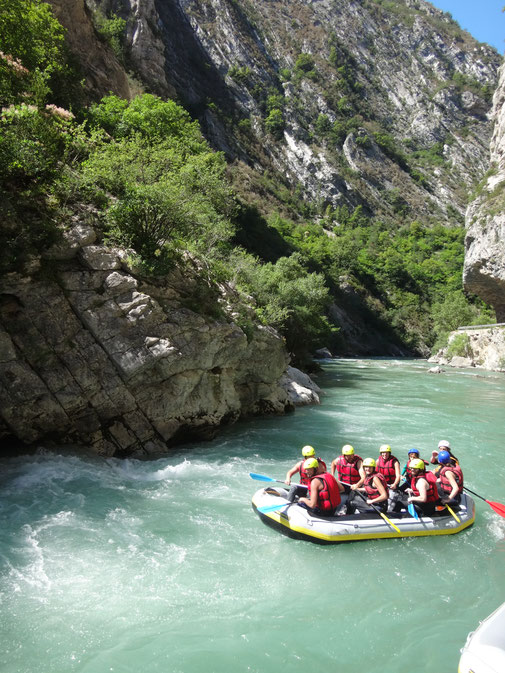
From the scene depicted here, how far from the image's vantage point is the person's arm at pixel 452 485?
25.0ft

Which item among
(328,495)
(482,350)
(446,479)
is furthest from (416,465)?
(482,350)

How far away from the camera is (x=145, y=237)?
447 inches

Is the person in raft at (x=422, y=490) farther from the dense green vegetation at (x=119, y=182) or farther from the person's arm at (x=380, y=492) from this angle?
the dense green vegetation at (x=119, y=182)

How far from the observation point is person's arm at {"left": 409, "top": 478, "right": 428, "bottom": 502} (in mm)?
7441

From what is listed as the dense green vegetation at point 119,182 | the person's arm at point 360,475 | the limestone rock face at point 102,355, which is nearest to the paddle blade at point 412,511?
the person's arm at point 360,475

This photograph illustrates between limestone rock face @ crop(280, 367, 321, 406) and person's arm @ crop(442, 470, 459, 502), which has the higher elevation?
person's arm @ crop(442, 470, 459, 502)

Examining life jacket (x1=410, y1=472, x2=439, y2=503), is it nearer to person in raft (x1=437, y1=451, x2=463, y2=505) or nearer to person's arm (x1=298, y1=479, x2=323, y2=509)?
person in raft (x1=437, y1=451, x2=463, y2=505)

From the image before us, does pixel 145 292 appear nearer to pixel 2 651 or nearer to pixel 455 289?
pixel 2 651

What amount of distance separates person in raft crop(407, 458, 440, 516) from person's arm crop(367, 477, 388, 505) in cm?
49

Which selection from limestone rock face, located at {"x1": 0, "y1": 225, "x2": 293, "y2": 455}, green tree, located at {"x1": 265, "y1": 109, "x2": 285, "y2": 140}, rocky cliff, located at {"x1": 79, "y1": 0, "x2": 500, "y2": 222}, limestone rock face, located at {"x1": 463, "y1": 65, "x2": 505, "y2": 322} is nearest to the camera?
limestone rock face, located at {"x1": 0, "y1": 225, "x2": 293, "y2": 455}

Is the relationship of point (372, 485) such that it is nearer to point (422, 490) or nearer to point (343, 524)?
point (422, 490)

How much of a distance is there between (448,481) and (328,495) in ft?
8.29

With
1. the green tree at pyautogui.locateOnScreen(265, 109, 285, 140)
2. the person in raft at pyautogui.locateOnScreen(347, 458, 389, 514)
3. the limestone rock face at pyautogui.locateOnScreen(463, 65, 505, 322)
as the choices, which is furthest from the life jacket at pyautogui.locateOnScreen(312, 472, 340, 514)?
the green tree at pyautogui.locateOnScreen(265, 109, 285, 140)

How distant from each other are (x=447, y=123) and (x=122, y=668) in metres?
131
